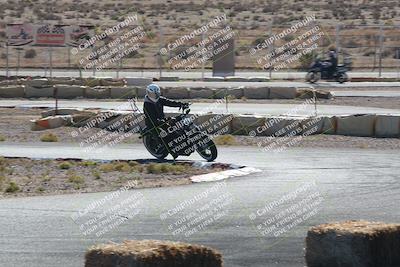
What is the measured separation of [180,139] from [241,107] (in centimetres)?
1101

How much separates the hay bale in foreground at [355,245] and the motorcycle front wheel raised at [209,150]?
9080 millimetres

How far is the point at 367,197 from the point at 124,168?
495cm

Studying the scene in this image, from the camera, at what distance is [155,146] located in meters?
19.3

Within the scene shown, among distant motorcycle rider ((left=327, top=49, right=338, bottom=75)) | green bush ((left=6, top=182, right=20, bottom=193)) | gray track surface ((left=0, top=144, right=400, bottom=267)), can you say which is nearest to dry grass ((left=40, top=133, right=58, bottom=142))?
gray track surface ((left=0, top=144, right=400, bottom=267))

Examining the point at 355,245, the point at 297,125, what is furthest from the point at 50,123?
the point at 355,245

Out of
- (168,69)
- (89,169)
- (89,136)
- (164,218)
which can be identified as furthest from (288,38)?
(164,218)

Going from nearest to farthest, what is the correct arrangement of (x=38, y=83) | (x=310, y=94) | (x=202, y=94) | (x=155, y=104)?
(x=155, y=104), (x=310, y=94), (x=202, y=94), (x=38, y=83)

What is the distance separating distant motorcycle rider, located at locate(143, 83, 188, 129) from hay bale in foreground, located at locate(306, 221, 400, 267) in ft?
31.0

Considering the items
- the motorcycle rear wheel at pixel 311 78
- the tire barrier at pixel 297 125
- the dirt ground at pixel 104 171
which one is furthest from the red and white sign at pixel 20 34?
the dirt ground at pixel 104 171

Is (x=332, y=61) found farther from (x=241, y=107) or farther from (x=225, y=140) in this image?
(x=225, y=140)

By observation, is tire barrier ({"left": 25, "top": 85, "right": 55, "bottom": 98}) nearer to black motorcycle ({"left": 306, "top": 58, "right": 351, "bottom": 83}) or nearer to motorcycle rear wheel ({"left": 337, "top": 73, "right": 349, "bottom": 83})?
black motorcycle ({"left": 306, "top": 58, "right": 351, "bottom": 83})

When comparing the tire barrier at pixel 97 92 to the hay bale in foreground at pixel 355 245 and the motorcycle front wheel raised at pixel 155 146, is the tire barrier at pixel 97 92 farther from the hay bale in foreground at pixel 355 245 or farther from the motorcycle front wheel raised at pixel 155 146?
the hay bale in foreground at pixel 355 245

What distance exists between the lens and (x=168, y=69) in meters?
45.1

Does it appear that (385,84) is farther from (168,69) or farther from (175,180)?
(175,180)
